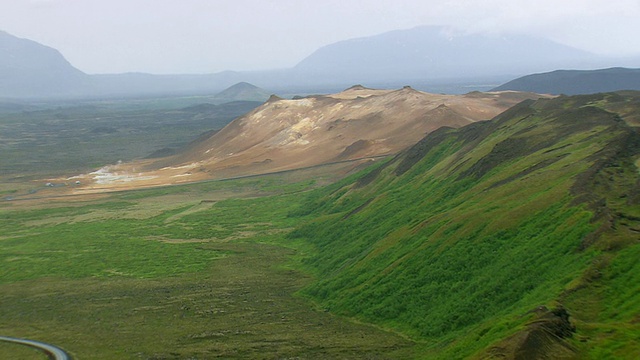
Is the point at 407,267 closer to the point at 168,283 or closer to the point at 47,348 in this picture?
the point at 47,348

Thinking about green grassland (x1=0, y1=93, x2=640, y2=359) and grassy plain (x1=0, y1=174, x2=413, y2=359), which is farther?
grassy plain (x1=0, y1=174, x2=413, y2=359)

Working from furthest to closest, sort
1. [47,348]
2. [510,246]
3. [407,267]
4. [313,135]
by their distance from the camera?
[313,135] → [407,267] → [47,348] → [510,246]

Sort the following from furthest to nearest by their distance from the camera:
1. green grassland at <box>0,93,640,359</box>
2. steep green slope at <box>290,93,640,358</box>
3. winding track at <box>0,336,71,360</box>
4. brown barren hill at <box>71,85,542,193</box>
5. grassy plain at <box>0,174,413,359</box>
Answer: brown barren hill at <box>71,85,542,193</box> → winding track at <box>0,336,71,360</box> → grassy plain at <box>0,174,413,359</box> → green grassland at <box>0,93,640,359</box> → steep green slope at <box>290,93,640,358</box>

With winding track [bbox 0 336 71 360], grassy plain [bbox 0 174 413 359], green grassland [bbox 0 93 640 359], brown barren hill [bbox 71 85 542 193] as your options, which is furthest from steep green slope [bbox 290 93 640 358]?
brown barren hill [bbox 71 85 542 193]

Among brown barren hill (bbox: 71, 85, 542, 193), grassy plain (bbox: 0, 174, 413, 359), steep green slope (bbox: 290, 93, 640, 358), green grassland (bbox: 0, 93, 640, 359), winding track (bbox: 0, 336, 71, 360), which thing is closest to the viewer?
steep green slope (bbox: 290, 93, 640, 358)

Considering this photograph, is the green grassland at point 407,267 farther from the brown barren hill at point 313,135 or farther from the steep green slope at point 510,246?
the brown barren hill at point 313,135

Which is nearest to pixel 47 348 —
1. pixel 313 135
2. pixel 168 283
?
pixel 168 283

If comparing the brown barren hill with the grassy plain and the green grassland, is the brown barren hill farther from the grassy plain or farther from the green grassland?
the green grassland

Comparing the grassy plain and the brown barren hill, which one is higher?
the brown barren hill
